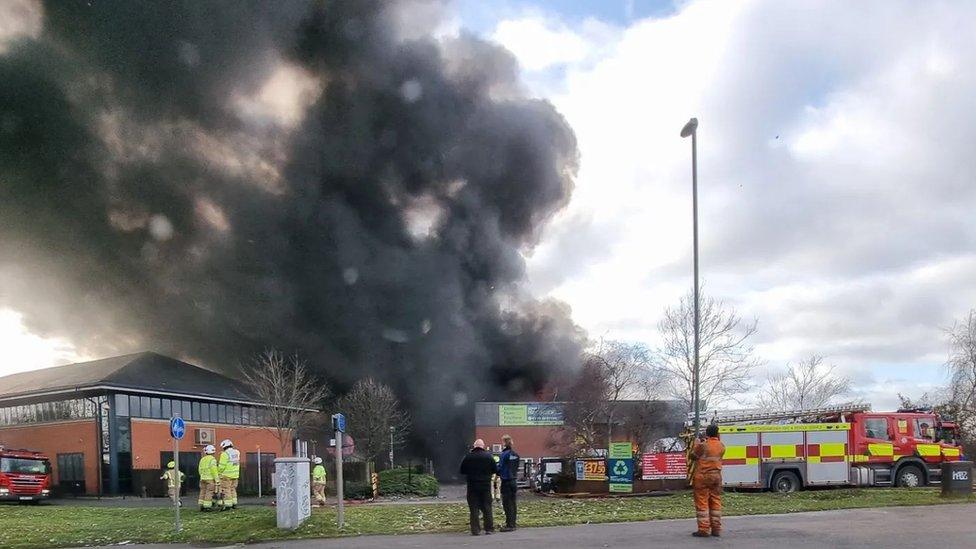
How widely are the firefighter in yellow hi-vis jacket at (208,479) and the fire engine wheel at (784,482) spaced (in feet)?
39.0

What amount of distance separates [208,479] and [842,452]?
13.4 m

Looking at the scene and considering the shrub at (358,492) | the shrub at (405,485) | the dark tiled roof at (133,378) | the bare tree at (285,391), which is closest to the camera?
the shrub at (358,492)

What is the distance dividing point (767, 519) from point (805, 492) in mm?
6981

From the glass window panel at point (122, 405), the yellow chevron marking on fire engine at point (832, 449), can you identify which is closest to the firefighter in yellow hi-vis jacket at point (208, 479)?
the yellow chevron marking on fire engine at point (832, 449)

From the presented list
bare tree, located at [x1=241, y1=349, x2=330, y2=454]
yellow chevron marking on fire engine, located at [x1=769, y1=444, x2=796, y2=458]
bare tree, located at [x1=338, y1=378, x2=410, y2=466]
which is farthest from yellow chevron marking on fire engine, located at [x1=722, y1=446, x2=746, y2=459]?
bare tree, located at [x1=338, y1=378, x2=410, y2=466]

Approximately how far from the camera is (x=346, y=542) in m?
9.62

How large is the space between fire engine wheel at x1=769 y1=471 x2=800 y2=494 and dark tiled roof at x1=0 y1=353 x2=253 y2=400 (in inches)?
990

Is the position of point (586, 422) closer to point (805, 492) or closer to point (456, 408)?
point (456, 408)

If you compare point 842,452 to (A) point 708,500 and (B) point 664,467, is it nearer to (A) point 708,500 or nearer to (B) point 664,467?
(B) point 664,467

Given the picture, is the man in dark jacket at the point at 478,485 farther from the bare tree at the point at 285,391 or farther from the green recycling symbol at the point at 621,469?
the bare tree at the point at 285,391

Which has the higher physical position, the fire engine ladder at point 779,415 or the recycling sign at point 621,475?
the fire engine ladder at point 779,415

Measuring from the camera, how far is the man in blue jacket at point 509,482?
34.2 feet

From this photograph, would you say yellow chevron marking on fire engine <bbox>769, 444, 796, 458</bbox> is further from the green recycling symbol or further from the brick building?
the brick building

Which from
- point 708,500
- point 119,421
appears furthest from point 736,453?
point 119,421
